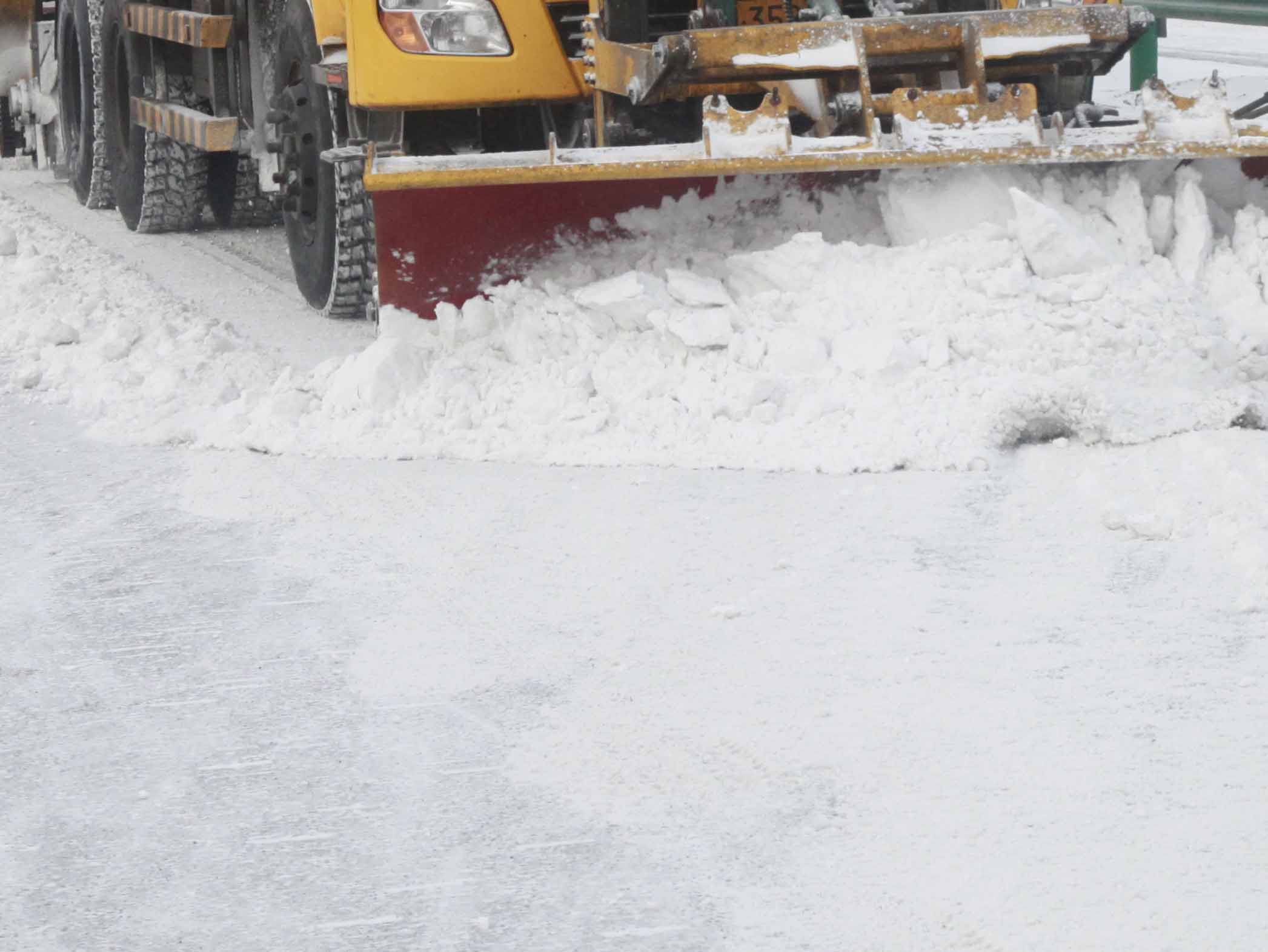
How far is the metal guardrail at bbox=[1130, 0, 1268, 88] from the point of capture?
8180mm

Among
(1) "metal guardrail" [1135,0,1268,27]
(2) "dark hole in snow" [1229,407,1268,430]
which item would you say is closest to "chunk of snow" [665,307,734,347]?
(2) "dark hole in snow" [1229,407,1268,430]

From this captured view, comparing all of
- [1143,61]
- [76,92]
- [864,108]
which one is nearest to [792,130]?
[864,108]

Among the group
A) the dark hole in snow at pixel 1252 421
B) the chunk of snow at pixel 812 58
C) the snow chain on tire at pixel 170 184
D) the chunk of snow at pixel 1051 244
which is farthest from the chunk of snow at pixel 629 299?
the snow chain on tire at pixel 170 184

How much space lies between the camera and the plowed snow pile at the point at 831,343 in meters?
3.76

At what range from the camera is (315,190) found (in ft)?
17.8

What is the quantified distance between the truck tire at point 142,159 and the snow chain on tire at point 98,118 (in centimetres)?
8

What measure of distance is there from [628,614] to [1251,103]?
5.14m

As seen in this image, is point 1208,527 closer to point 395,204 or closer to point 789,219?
point 789,219

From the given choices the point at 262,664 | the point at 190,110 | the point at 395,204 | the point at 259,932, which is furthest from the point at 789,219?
the point at 190,110

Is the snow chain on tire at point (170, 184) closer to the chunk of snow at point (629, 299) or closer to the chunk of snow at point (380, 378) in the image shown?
the chunk of snow at point (380, 378)

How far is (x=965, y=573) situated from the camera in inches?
121

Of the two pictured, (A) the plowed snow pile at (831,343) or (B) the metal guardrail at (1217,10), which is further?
(B) the metal guardrail at (1217,10)

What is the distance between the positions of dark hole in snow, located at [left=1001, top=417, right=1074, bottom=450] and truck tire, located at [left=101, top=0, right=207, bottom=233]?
4.66 meters

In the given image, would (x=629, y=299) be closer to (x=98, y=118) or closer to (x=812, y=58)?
(x=812, y=58)
